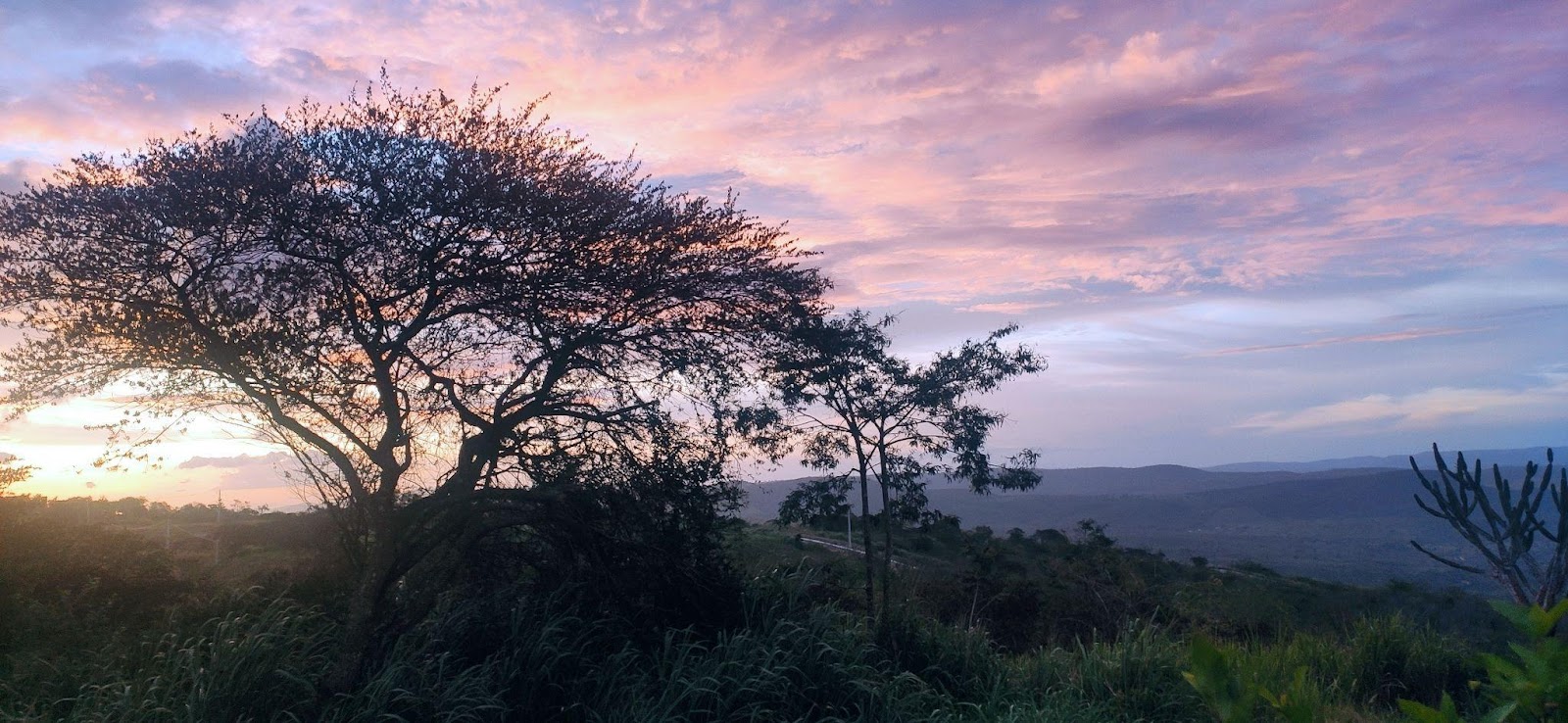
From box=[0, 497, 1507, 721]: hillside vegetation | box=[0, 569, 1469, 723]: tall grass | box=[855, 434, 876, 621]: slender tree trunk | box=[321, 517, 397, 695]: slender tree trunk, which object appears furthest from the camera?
box=[855, 434, 876, 621]: slender tree trunk

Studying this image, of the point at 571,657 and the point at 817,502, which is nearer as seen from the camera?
the point at 571,657

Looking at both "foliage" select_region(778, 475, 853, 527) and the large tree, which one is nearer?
the large tree

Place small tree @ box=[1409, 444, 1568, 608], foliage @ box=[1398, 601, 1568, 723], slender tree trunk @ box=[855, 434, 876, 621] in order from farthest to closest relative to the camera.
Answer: slender tree trunk @ box=[855, 434, 876, 621]
small tree @ box=[1409, 444, 1568, 608]
foliage @ box=[1398, 601, 1568, 723]

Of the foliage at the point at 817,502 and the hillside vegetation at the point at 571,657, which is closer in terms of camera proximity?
the hillside vegetation at the point at 571,657

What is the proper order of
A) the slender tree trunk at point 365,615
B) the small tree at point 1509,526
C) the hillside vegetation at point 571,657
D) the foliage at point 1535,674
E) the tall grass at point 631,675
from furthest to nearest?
the small tree at point 1509,526 < the slender tree trunk at point 365,615 < the hillside vegetation at point 571,657 < the tall grass at point 631,675 < the foliage at point 1535,674

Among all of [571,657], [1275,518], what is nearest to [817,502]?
[571,657]

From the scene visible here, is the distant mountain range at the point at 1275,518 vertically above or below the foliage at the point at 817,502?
below

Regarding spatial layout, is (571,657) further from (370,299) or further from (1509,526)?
(1509,526)

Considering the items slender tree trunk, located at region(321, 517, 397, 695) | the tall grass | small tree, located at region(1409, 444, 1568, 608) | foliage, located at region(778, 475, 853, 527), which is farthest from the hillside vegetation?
foliage, located at region(778, 475, 853, 527)

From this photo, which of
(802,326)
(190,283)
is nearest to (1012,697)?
(802,326)

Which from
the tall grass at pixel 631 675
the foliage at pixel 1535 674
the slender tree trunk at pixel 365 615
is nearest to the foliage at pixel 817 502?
the tall grass at pixel 631 675

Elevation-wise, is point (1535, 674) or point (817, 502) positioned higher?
point (817, 502)

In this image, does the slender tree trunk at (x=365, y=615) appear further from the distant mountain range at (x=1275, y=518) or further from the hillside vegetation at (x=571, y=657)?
the distant mountain range at (x=1275, y=518)

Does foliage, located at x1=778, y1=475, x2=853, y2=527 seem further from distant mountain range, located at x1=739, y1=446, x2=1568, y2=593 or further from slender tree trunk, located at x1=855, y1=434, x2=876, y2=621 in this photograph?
distant mountain range, located at x1=739, y1=446, x2=1568, y2=593
